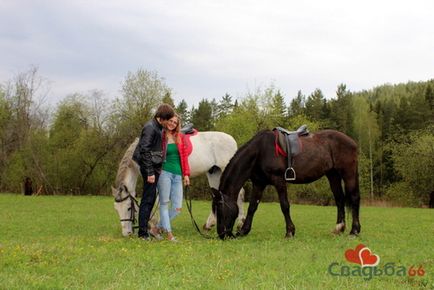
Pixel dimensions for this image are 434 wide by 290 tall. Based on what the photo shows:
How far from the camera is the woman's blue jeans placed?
7465 mm

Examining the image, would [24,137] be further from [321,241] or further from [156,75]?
[321,241]

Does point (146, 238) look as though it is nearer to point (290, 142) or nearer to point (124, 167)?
point (124, 167)

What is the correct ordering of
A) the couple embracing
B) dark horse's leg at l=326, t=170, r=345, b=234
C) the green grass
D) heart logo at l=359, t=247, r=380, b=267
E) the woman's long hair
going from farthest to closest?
dark horse's leg at l=326, t=170, r=345, b=234 → the woman's long hair → the couple embracing → heart logo at l=359, t=247, r=380, b=267 → the green grass

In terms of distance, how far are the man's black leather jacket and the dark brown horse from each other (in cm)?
139

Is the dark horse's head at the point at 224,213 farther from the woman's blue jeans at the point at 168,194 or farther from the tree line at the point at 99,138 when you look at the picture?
the tree line at the point at 99,138

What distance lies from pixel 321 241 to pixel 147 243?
2.98 m

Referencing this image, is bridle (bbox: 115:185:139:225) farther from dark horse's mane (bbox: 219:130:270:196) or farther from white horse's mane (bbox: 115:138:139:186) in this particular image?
dark horse's mane (bbox: 219:130:270:196)

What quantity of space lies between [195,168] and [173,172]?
1.73m

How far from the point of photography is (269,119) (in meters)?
41.4

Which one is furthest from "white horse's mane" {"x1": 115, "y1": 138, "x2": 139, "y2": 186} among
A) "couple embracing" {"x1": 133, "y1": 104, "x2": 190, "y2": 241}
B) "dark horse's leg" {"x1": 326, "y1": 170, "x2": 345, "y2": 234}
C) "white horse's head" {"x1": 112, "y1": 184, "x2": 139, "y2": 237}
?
"dark horse's leg" {"x1": 326, "y1": 170, "x2": 345, "y2": 234}

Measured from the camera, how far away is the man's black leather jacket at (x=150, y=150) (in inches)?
283

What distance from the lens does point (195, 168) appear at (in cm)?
938

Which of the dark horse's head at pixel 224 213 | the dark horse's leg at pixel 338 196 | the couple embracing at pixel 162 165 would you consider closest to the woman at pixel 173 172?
the couple embracing at pixel 162 165

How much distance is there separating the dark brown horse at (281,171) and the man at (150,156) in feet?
4.22
